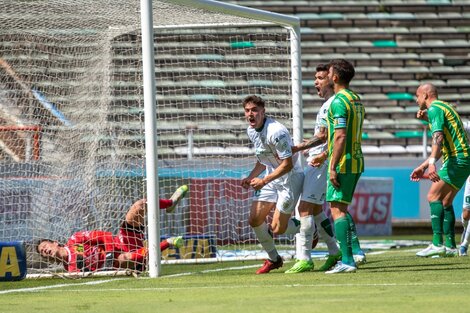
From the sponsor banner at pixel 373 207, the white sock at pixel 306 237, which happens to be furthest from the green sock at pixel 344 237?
the sponsor banner at pixel 373 207

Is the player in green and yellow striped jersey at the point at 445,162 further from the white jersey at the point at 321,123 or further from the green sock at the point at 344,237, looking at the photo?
the green sock at the point at 344,237

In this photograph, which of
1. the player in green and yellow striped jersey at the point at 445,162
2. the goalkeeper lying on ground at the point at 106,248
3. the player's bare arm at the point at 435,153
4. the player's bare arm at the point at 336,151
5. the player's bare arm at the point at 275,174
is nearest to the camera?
the player's bare arm at the point at 336,151

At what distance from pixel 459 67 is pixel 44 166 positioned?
14.5 metres

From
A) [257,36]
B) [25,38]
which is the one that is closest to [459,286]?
[25,38]

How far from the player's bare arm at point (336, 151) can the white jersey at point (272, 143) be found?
0.72 m

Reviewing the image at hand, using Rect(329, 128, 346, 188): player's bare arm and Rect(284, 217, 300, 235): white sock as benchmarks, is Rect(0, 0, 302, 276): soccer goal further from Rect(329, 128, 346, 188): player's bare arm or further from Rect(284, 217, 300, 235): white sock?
Rect(329, 128, 346, 188): player's bare arm

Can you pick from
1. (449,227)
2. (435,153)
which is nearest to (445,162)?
(435,153)

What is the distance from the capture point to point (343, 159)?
9148mm

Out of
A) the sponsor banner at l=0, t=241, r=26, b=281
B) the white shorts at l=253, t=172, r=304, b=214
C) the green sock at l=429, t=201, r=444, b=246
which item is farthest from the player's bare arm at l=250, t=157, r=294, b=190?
the green sock at l=429, t=201, r=444, b=246

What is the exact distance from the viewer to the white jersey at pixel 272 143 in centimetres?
970

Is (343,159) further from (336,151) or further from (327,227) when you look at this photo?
(327,227)

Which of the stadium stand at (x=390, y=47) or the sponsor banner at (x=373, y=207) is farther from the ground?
the stadium stand at (x=390, y=47)

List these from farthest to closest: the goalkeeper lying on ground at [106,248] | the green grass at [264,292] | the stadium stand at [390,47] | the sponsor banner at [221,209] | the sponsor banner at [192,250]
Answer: the stadium stand at [390,47], the sponsor banner at [221,209], the sponsor banner at [192,250], the goalkeeper lying on ground at [106,248], the green grass at [264,292]

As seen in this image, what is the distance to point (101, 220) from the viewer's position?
40.0ft
